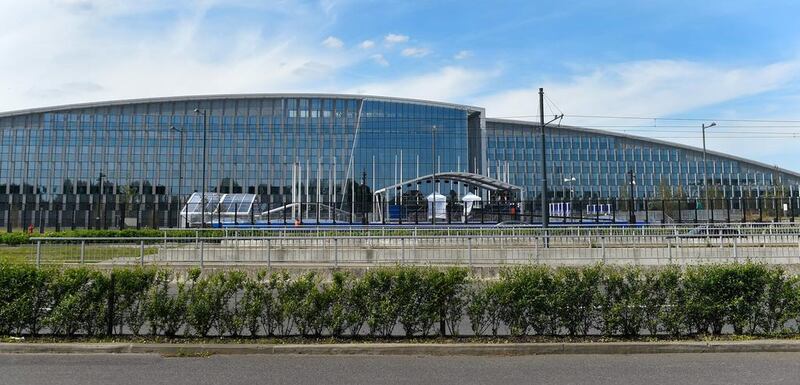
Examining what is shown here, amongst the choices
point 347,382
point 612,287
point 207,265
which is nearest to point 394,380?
point 347,382

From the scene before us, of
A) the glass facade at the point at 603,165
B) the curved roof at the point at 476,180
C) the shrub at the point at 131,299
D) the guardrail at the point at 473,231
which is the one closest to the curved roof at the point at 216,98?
the glass facade at the point at 603,165

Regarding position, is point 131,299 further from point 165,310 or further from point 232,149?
point 232,149

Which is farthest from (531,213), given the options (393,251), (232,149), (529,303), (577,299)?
(232,149)

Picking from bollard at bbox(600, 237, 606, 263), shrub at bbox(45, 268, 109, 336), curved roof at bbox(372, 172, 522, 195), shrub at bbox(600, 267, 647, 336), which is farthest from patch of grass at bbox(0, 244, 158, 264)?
curved roof at bbox(372, 172, 522, 195)

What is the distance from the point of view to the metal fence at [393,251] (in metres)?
19.0

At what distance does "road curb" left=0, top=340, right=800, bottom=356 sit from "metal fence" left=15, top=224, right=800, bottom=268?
10.5 meters

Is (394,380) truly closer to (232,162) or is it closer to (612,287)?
(612,287)

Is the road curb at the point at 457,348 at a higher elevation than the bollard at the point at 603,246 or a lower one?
lower

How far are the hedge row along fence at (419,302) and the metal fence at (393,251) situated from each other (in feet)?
32.8

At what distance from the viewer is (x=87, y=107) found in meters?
92.9

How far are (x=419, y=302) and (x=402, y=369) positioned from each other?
4.33 ft

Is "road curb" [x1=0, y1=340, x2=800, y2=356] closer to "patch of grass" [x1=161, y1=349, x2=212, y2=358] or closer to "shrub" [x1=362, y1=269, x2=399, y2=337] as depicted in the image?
"patch of grass" [x1=161, y1=349, x2=212, y2=358]

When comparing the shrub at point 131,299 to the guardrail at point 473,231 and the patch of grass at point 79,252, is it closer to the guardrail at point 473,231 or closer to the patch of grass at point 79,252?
the patch of grass at point 79,252

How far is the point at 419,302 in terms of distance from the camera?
8484 millimetres
